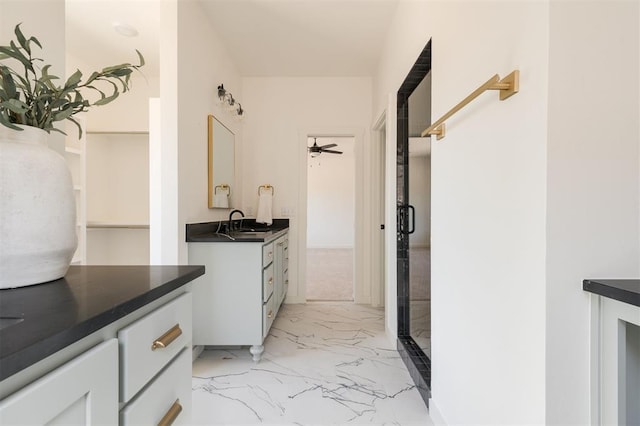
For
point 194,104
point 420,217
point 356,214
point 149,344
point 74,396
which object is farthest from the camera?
point 356,214

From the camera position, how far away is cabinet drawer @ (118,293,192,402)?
2.13 ft

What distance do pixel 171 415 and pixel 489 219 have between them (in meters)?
1.11

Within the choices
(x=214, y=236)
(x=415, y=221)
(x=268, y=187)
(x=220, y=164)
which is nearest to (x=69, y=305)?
(x=214, y=236)

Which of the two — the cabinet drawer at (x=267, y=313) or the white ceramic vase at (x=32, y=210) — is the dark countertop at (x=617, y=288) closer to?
the white ceramic vase at (x=32, y=210)

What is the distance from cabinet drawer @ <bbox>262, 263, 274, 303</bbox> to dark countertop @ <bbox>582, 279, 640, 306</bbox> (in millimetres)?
1905

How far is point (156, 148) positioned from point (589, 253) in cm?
238

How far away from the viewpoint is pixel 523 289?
872 mm

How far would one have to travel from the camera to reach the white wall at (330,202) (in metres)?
8.83

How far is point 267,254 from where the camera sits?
244 centimetres

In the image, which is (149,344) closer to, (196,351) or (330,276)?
(196,351)

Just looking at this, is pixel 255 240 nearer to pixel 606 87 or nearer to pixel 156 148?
pixel 156 148

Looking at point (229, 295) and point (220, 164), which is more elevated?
point (220, 164)

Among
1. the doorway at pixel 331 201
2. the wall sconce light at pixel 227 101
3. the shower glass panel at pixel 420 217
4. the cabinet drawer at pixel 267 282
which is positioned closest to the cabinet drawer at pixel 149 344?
the cabinet drawer at pixel 267 282

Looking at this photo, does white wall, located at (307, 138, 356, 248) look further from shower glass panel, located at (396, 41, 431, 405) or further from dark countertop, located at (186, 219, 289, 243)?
shower glass panel, located at (396, 41, 431, 405)
